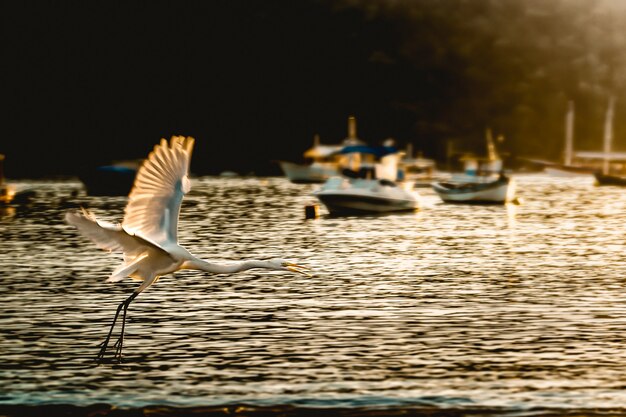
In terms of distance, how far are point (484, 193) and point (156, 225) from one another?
63.4 metres

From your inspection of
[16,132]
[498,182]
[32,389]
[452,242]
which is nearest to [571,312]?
[32,389]

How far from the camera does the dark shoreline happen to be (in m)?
14.8

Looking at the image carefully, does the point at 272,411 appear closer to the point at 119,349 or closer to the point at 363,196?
the point at 119,349

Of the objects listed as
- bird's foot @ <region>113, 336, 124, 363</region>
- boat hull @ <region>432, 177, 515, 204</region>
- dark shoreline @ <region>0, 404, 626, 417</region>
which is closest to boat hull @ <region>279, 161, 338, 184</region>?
boat hull @ <region>432, 177, 515, 204</region>

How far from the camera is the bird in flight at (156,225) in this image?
16422 mm

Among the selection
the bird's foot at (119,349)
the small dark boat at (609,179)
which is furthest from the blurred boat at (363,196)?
the small dark boat at (609,179)

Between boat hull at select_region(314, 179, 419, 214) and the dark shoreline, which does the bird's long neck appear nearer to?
the dark shoreline

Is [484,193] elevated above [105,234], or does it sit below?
below

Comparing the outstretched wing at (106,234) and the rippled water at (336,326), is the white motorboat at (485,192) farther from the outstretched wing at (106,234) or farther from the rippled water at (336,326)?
the outstretched wing at (106,234)

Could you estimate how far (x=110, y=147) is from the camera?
187 metres

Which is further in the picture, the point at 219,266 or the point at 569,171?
the point at 569,171

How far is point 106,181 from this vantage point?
9500 centimetres

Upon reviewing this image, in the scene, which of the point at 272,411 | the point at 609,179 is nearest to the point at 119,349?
the point at 272,411

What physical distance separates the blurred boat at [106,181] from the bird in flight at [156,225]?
256 feet
